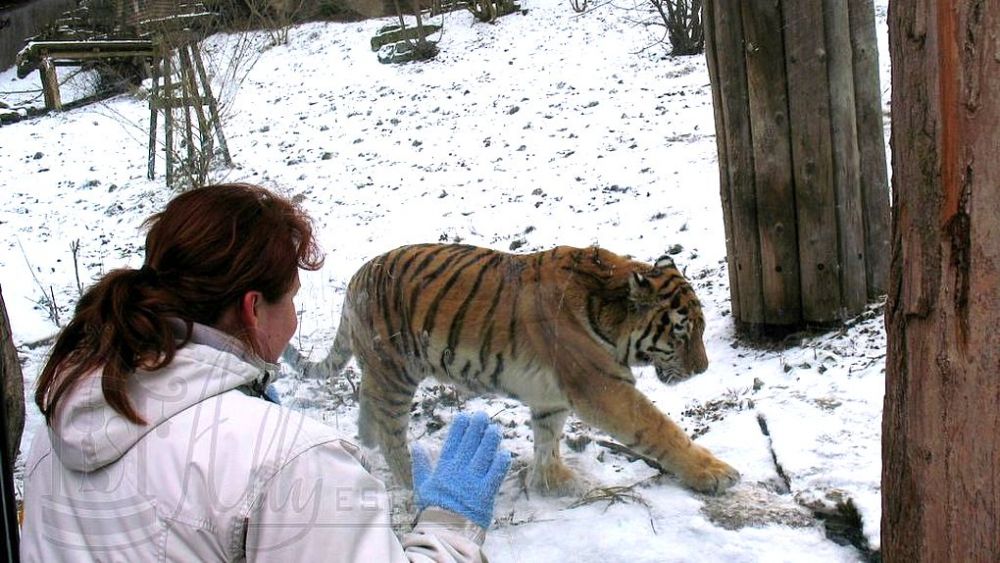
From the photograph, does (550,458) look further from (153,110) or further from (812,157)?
(153,110)

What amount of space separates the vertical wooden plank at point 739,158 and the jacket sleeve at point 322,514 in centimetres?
373

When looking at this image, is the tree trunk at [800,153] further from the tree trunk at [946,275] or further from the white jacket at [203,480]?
the white jacket at [203,480]

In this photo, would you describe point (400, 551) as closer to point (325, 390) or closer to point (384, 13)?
point (325, 390)

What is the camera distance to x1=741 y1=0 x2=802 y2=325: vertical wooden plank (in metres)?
4.61

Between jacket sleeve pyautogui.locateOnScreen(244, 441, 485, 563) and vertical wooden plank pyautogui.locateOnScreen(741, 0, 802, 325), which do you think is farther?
vertical wooden plank pyautogui.locateOnScreen(741, 0, 802, 325)

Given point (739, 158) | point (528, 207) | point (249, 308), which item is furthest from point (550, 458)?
point (528, 207)

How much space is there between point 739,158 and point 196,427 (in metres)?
3.89

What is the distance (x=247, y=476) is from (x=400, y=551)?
0.94ft

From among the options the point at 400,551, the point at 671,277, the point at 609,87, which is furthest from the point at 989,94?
the point at 609,87

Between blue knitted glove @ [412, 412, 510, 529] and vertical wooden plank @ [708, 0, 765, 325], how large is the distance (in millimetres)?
3250

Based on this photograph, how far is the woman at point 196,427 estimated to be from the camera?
1373mm

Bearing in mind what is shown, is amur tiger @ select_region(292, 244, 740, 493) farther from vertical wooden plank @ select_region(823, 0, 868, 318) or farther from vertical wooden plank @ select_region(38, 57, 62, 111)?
vertical wooden plank @ select_region(38, 57, 62, 111)

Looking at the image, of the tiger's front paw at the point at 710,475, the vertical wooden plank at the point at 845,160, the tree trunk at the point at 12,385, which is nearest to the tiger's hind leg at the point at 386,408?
the tiger's front paw at the point at 710,475

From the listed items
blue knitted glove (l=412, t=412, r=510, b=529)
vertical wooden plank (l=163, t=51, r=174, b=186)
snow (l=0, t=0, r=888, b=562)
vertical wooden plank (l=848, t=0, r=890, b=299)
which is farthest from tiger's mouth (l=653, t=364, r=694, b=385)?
vertical wooden plank (l=163, t=51, r=174, b=186)
